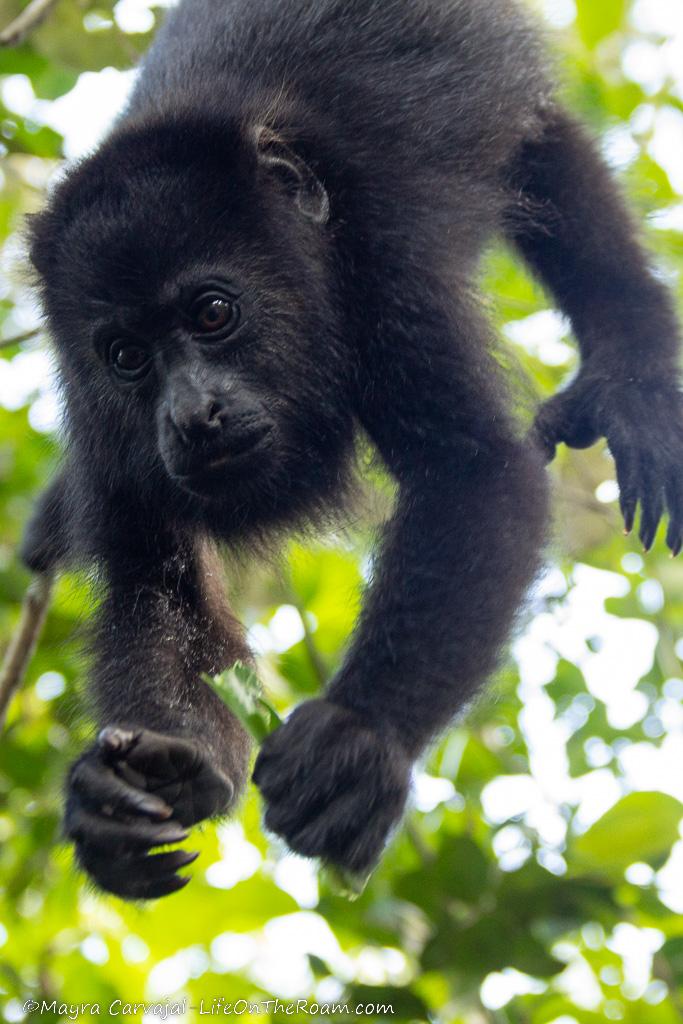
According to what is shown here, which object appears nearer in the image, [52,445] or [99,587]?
[99,587]

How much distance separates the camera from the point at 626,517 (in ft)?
9.84

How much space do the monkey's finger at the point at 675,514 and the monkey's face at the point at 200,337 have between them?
78 centimetres

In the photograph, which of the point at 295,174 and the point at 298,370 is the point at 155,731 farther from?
the point at 295,174

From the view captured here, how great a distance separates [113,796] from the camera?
2270 mm

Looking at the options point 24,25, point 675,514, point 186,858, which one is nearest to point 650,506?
point 675,514

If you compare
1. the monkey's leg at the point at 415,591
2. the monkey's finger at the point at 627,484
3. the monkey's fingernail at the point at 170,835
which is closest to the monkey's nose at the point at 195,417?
the monkey's leg at the point at 415,591

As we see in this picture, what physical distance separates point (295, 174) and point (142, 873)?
A: 1604mm

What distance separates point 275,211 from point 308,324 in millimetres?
267

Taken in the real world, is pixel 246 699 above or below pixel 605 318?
above

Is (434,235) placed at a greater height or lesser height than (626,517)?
greater

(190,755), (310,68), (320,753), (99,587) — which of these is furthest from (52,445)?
(320,753)

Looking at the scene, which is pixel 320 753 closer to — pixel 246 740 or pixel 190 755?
pixel 190 755

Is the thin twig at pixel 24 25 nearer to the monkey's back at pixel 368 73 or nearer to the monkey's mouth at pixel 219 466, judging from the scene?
the monkey's back at pixel 368 73

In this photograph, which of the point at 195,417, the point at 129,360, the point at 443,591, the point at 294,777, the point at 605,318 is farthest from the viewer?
the point at 605,318
